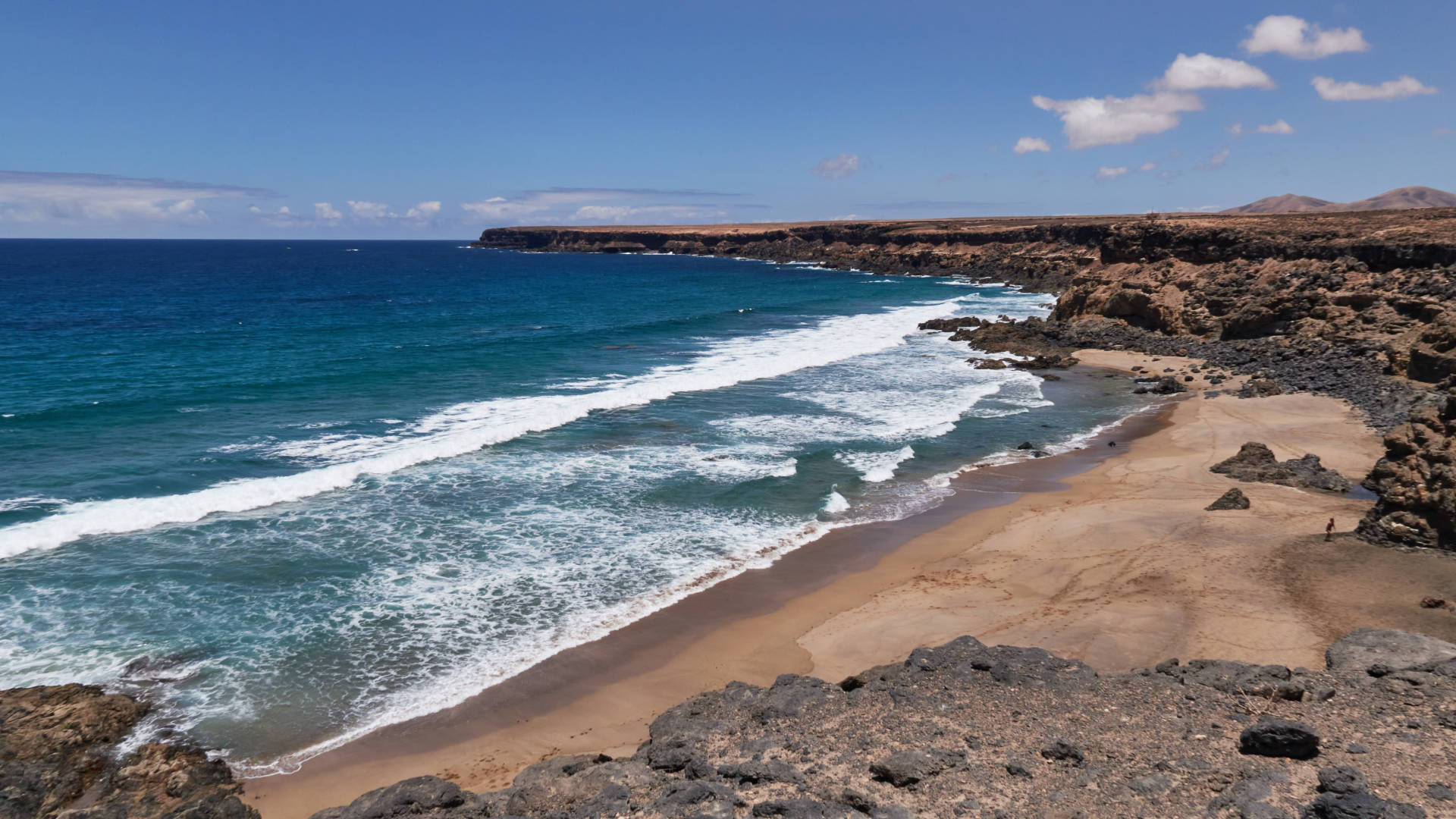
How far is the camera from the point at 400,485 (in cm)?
2083

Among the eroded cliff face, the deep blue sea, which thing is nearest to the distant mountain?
the eroded cliff face

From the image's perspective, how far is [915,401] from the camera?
103 feet

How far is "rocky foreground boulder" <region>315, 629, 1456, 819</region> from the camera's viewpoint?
7.59 metres

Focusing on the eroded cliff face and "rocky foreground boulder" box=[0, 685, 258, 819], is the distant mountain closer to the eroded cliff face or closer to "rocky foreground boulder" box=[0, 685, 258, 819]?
the eroded cliff face

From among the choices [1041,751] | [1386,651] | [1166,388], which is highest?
[1166,388]

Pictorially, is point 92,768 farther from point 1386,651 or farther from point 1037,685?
point 1386,651

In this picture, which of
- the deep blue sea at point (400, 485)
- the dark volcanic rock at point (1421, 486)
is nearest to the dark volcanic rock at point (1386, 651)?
the dark volcanic rock at point (1421, 486)

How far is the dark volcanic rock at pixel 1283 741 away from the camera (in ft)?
26.1

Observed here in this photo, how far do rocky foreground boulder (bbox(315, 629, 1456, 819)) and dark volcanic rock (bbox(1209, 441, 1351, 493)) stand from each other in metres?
9.70

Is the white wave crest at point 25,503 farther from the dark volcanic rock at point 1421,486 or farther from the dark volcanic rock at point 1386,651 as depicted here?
the dark volcanic rock at point 1421,486

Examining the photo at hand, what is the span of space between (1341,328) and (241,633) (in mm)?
39519

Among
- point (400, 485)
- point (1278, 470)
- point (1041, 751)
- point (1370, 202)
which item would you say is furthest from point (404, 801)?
point (1370, 202)

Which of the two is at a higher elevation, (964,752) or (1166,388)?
(1166,388)

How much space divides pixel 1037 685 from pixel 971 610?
13.2 ft
